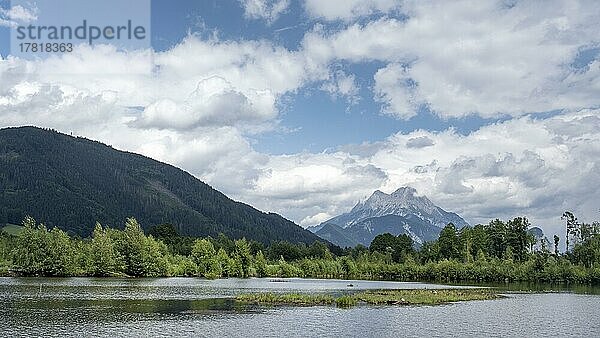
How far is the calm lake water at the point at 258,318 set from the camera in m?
56.0

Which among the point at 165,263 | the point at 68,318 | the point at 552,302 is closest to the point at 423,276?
the point at 165,263

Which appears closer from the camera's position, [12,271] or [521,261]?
[12,271]

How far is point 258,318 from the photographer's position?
6688 cm

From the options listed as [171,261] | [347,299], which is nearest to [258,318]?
[347,299]

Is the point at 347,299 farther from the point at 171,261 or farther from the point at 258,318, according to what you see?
the point at 171,261

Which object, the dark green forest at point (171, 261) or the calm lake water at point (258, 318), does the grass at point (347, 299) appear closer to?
the calm lake water at point (258, 318)

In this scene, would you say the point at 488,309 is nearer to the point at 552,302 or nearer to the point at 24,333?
the point at 552,302

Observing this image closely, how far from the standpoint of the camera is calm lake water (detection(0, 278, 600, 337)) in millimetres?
56031

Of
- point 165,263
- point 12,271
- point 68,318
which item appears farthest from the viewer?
point 165,263

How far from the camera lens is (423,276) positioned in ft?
642

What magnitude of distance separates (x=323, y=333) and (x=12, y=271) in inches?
4887

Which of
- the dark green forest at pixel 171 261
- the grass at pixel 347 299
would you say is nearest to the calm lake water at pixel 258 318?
the grass at pixel 347 299

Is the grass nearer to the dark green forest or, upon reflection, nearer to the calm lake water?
the calm lake water

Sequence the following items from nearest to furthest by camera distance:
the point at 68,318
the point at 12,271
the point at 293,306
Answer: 1. the point at 68,318
2. the point at 293,306
3. the point at 12,271
